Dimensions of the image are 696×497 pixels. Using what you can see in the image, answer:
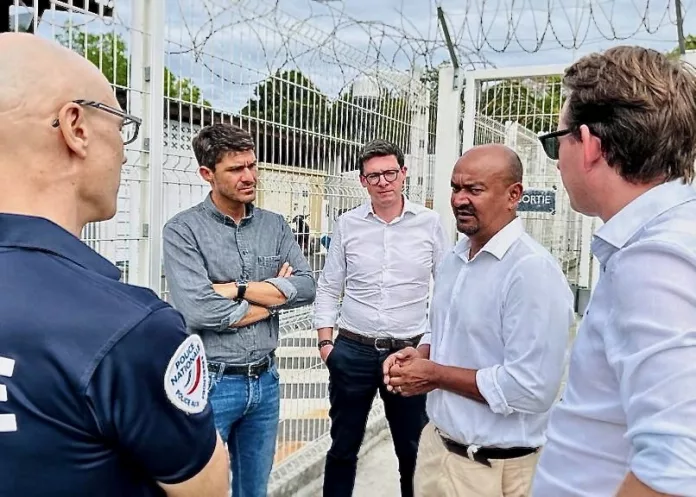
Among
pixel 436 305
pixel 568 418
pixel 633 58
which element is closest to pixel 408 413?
pixel 436 305

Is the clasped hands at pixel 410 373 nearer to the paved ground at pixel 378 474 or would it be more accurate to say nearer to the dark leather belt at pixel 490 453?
the dark leather belt at pixel 490 453

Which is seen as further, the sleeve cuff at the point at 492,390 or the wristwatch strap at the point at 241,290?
the wristwatch strap at the point at 241,290

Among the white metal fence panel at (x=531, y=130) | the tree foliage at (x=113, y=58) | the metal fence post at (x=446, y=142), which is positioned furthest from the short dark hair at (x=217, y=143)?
the white metal fence panel at (x=531, y=130)

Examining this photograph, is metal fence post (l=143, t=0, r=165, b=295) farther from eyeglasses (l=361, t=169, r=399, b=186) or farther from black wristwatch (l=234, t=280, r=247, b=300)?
eyeglasses (l=361, t=169, r=399, b=186)

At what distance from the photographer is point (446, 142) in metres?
4.70

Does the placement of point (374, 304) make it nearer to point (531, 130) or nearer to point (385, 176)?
point (385, 176)

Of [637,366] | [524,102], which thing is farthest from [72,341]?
[524,102]

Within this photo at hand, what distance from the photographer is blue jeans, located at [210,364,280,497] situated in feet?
8.14

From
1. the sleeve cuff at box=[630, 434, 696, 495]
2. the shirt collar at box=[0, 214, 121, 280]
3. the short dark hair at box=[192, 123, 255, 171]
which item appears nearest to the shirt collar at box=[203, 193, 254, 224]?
the short dark hair at box=[192, 123, 255, 171]

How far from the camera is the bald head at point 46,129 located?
1.00 metres

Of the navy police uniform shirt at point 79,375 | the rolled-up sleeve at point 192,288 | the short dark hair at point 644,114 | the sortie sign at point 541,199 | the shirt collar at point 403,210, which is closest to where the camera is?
the navy police uniform shirt at point 79,375

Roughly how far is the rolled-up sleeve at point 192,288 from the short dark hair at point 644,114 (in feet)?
5.29

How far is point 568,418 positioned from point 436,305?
1.12 m

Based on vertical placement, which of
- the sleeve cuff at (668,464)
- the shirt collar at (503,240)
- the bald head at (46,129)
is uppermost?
the bald head at (46,129)
